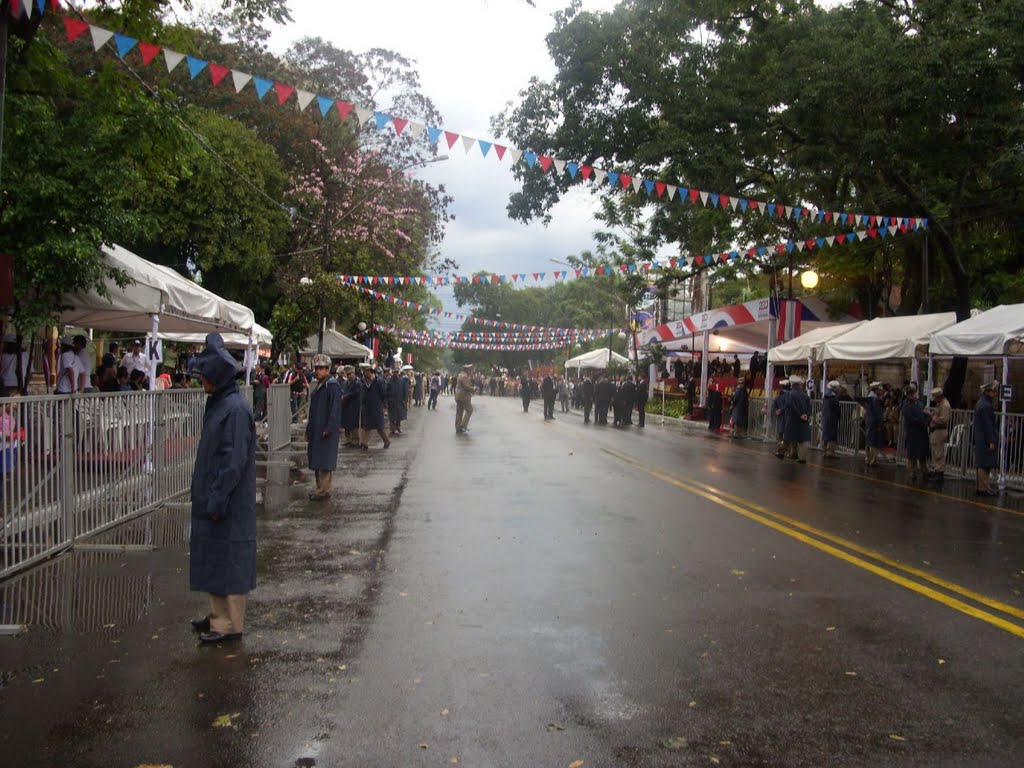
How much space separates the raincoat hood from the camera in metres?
5.63

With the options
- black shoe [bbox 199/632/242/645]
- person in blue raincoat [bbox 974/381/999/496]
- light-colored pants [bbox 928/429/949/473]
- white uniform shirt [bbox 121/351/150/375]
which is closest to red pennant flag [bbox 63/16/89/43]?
black shoe [bbox 199/632/242/645]

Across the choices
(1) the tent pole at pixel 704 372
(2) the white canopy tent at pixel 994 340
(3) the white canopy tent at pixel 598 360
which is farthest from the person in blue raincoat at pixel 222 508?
(3) the white canopy tent at pixel 598 360

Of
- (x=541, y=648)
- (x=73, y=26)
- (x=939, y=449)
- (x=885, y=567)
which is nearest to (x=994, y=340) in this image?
(x=939, y=449)

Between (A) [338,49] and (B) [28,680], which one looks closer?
(B) [28,680]

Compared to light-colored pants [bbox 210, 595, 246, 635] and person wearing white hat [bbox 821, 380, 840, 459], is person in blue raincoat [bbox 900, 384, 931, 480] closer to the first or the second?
person wearing white hat [bbox 821, 380, 840, 459]

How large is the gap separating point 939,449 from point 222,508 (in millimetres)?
13942

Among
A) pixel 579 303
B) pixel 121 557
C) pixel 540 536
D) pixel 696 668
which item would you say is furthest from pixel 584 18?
pixel 579 303

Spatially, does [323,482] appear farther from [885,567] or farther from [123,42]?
[885,567]

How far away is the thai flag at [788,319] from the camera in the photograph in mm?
28125

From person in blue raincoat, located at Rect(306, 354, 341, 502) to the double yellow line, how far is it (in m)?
4.91

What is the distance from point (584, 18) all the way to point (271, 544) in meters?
17.4

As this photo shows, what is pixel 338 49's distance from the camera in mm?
33250

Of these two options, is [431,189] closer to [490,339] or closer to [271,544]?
[271,544]

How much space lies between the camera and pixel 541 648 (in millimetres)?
5516
